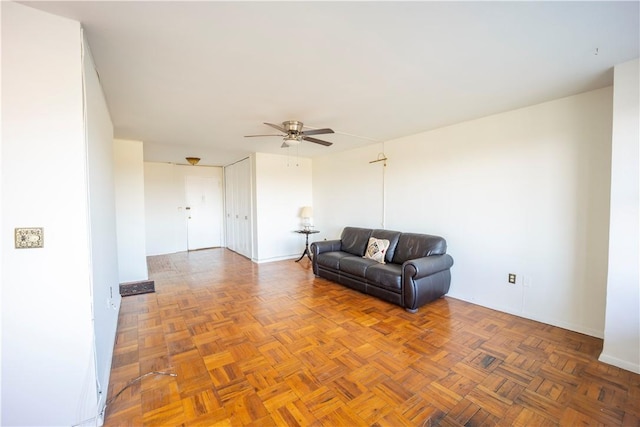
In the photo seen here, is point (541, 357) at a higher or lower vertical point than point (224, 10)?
lower

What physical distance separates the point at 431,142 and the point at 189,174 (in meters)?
6.07

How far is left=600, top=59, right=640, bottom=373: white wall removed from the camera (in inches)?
78.0

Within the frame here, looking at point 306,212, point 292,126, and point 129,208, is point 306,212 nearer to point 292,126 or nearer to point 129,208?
point 292,126

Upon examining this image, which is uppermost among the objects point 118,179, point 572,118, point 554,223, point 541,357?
point 572,118

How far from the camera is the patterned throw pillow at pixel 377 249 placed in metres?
3.94

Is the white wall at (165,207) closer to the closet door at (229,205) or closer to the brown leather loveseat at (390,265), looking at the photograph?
the closet door at (229,205)

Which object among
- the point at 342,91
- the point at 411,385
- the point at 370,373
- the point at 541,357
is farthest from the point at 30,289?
the point at 541,357

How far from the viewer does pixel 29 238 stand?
1.39 metres

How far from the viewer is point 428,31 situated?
5.25 feet

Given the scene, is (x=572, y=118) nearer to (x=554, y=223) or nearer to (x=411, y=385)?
(x=554, y=223)

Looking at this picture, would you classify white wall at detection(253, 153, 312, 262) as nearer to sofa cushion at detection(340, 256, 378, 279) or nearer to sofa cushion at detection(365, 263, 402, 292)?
sofa cushion at detection(340, 256, 378, 279)

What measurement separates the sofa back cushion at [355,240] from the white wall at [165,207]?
4629mm

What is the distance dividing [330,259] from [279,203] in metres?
2.18

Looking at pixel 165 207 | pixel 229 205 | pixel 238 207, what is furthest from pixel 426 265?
pixel 165 207
